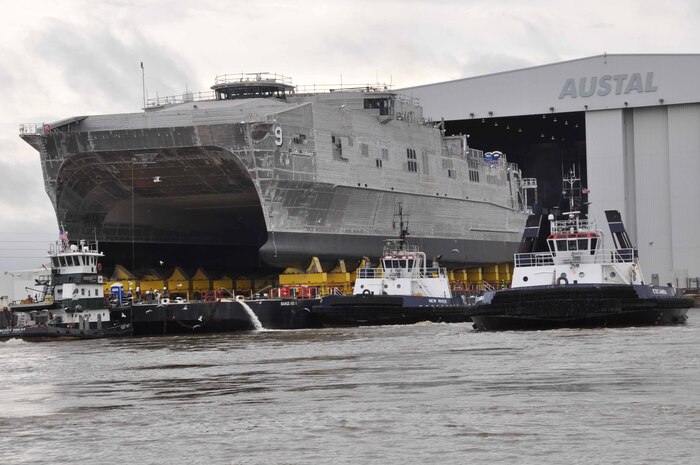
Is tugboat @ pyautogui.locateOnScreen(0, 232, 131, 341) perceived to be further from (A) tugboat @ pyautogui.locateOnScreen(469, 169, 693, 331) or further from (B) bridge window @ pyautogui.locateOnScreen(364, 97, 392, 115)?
(B) bridge window @ pyautogui.locateOnScreen(364, 97, 392, 115)

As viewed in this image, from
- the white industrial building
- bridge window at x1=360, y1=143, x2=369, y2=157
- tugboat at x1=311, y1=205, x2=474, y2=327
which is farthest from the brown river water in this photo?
the white industrial building

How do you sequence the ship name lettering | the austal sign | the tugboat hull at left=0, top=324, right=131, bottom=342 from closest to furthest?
the tugboat hull at left=0, top=324, right=131, bottom=342, the ship name lettering, the austal sign

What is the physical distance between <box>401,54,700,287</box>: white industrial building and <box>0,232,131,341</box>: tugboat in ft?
122

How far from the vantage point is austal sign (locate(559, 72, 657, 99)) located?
8962 centimetres

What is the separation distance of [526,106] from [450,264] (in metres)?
12.8

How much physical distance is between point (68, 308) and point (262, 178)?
474 inches

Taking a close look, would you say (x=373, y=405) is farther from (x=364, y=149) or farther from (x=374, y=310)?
(x=364, y=149)

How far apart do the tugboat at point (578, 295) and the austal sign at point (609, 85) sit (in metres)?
32.7

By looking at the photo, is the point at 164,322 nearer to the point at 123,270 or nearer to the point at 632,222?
the point at 123,270

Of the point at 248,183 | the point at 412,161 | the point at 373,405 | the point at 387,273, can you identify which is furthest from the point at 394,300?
the point at 373,405

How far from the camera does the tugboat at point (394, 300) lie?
65.7 m

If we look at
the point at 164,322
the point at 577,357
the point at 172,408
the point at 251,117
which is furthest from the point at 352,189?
the point at 172,408

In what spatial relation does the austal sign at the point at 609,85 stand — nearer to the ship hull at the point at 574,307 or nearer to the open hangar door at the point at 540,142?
the open hangar door at the point at 540,142

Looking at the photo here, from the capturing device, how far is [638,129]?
91.3 meters
